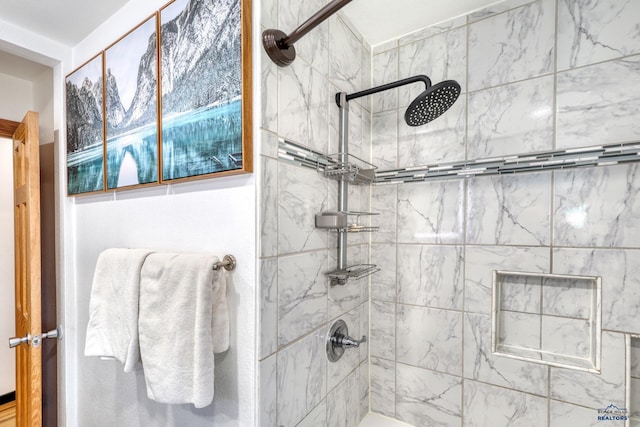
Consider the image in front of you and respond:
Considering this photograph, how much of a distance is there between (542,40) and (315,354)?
4.82 feet

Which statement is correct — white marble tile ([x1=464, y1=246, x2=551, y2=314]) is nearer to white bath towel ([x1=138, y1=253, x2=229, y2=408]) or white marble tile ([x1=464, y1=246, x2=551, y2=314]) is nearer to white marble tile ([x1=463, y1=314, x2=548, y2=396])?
white marble tile ([x1=463, y1=314, x2=548, y2=396])

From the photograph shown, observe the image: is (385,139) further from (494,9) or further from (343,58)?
(494,9)

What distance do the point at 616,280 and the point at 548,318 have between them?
26 cm

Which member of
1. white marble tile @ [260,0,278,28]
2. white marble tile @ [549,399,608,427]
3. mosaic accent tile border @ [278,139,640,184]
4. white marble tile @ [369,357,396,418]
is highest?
white marble tile @ [260,0,278,28]

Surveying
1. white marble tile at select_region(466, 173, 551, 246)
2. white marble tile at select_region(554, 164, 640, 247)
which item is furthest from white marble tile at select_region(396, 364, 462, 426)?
white marble tile at select_region(554, 164, 640, 247)

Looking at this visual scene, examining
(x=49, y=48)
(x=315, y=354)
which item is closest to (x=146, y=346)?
(x=315, y=354)

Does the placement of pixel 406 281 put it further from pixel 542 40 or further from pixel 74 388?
pixel 74 388

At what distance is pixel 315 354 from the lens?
3.29 feet

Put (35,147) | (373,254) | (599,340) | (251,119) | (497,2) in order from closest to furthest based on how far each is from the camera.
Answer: (251,119) → (599,340) → (497,2) → (35,147) → (373,254)

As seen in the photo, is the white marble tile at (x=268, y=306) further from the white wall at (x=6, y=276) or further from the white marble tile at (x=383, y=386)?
the white wall at (x=6, y=276)

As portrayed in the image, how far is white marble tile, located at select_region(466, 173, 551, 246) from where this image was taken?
1081mm

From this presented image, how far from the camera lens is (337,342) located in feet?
3.65

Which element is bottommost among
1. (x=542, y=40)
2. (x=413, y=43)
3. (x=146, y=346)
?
(x=146, y=346)

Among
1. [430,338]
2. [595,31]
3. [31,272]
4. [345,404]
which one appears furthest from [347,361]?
[595,31]
